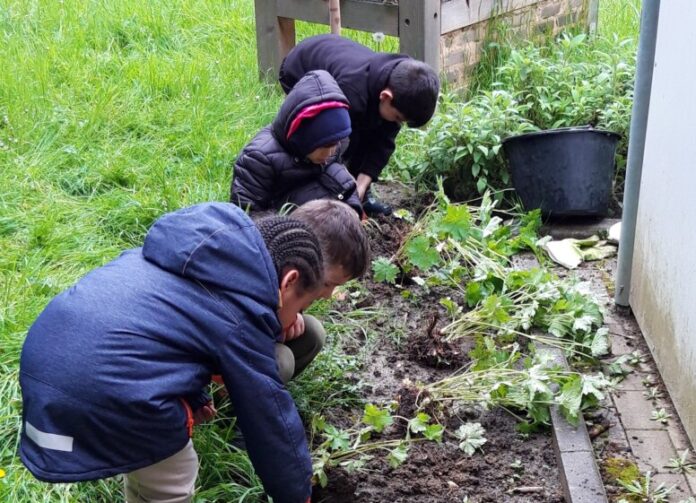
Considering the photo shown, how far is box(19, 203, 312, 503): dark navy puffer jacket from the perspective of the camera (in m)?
2.22

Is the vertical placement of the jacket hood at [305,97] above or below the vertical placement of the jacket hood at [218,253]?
below

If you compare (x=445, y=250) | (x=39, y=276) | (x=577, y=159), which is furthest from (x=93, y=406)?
(x=577, y=159)

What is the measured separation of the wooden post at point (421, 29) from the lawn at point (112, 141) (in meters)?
1.06

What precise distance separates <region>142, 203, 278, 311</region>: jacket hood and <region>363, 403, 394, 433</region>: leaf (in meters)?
1.03

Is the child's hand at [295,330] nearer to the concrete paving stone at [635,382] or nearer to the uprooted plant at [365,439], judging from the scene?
the uprooted plant at [365,439]

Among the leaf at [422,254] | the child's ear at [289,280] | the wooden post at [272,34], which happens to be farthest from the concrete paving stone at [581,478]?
the wooden post at [272,34]

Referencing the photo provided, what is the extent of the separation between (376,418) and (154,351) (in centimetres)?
120

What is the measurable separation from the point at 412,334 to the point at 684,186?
1.32 metres

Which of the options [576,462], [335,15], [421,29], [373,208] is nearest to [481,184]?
[373,208]

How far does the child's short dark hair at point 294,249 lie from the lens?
2428 millimetres

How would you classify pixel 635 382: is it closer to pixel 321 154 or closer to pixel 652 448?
pixel 652 448

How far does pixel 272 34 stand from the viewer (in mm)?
7027

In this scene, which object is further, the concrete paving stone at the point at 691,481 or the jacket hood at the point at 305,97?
the jacket hood at the point at 305,97

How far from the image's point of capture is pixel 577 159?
16.5 ft
